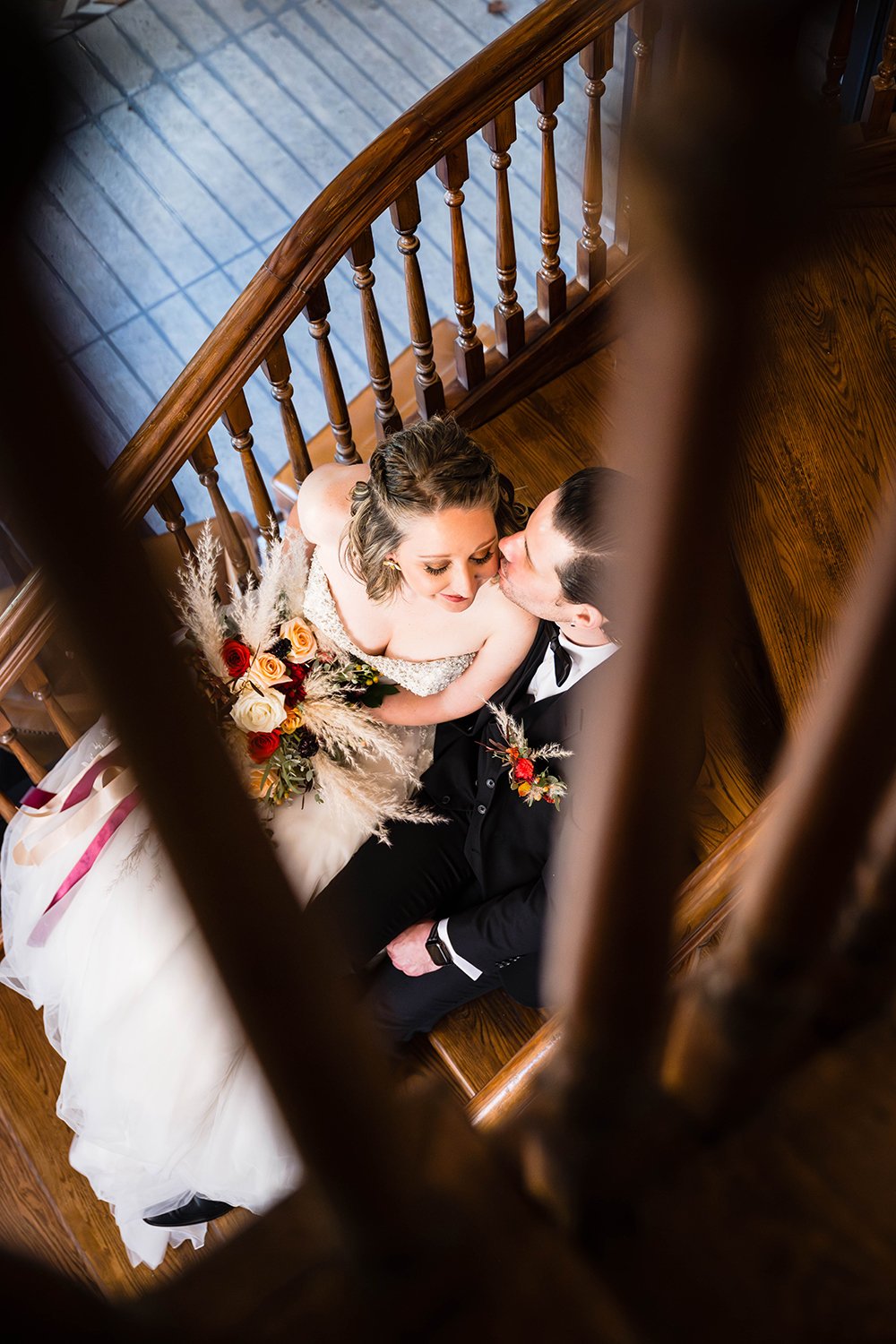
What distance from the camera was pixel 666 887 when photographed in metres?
0.40

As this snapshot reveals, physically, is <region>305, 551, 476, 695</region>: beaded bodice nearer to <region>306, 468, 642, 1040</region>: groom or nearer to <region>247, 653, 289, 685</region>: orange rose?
<region>306, 468, 642, 1040</region>: groom

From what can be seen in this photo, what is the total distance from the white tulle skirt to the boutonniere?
0.36 m

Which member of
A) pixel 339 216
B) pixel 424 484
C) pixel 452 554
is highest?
pixel 339 216

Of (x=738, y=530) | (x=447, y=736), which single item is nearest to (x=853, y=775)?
(x=447, y=736)

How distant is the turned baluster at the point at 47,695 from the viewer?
2.53 m

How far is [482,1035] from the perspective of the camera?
2467mm

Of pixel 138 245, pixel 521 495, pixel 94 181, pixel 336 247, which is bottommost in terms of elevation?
pixel 521 495

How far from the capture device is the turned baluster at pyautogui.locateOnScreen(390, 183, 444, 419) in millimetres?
2691

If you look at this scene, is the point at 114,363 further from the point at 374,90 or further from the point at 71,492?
the point at 71,492

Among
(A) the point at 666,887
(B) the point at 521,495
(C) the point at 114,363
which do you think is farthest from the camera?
(C) the point at 114,363

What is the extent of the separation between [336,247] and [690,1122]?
240 centimetres

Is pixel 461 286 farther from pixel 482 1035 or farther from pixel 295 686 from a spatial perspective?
pixel 482 1035

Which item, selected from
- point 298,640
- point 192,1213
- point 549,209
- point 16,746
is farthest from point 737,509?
point 192,1213

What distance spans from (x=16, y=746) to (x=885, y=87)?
2786 mm
